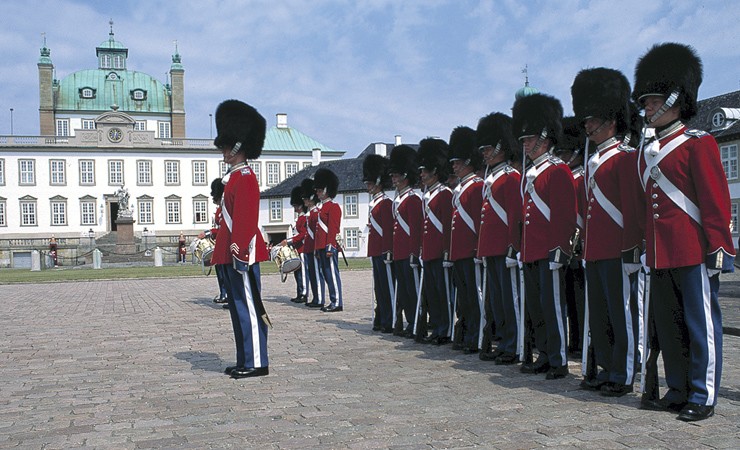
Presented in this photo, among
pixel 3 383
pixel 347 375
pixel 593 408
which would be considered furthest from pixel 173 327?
pixel 593 408

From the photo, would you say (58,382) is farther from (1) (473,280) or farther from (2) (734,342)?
(2) (734,342)

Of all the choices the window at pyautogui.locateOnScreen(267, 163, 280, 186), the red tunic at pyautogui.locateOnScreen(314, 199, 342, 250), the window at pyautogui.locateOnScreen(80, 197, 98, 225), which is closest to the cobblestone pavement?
the red tunic at pyautogui.locateOnScreen(314, 199, 342, 250)

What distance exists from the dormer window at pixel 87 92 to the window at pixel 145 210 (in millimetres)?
14117

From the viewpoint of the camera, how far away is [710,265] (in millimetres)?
5219

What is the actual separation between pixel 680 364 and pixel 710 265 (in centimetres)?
75

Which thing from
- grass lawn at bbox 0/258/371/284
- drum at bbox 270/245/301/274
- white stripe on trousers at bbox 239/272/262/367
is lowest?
grass lawn at bbox 0/258/371/284

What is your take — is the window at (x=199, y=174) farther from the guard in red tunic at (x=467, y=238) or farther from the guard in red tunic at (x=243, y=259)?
the guard in red tunic at (x=243, y=259)

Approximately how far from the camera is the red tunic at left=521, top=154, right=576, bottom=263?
657 centimetres

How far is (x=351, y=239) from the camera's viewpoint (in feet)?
221

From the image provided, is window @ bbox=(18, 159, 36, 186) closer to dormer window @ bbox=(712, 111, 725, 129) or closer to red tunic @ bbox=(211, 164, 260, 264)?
dormer window @ bbox=(712, 111, 725, 129)

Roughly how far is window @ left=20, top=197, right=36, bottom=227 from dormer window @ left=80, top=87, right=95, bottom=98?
549 inches

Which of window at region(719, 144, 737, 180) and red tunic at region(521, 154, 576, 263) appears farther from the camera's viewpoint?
window at region(719, 144, 737, 180)

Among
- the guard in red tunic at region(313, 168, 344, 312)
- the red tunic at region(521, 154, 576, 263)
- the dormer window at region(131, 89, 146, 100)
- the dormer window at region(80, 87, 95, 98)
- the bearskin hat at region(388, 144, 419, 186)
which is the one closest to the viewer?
the red tunic at region(521, 154, 576, 263)

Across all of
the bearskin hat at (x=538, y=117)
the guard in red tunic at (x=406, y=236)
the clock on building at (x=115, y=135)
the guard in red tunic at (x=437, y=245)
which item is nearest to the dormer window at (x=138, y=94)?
the clock on building at (x=115, y=135)
